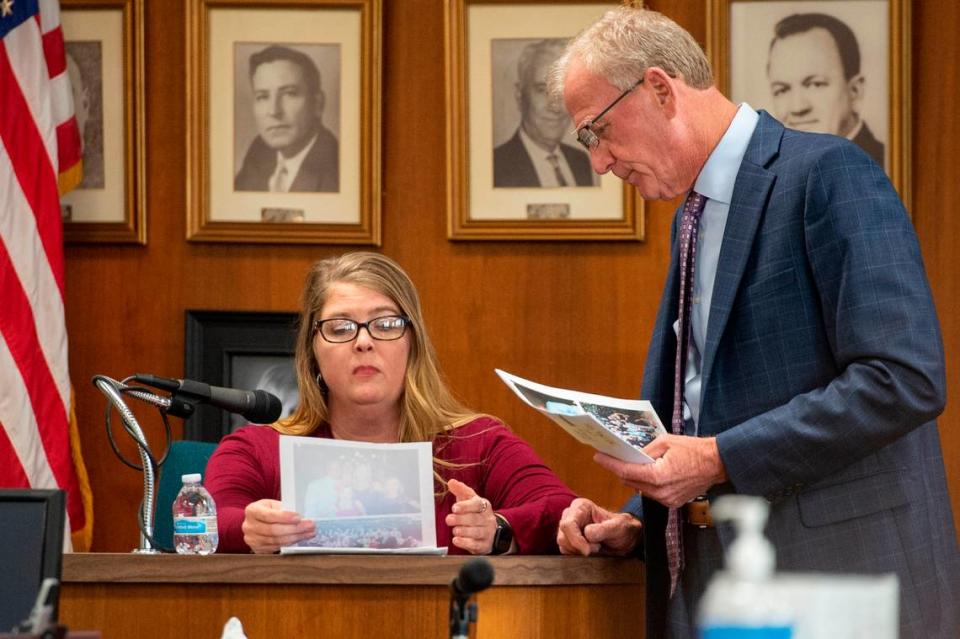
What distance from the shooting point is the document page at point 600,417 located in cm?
237

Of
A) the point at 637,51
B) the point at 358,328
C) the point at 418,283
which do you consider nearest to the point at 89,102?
the point at 418,283

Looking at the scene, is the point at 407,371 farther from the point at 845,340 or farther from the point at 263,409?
the point at 845,340

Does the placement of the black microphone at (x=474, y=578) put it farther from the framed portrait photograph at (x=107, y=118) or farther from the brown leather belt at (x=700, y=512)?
the framed portrait photograph at (x=107, y=118)

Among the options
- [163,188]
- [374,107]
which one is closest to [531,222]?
[374,107]

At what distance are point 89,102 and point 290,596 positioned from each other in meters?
3.17

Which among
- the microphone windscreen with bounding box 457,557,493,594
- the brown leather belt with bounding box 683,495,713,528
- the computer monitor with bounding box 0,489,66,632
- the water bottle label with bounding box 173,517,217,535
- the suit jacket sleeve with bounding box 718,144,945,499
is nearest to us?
the microphone windscreen with bounding box 457,557,493,594

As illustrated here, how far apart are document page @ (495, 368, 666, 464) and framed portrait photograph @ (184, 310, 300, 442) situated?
2654mm

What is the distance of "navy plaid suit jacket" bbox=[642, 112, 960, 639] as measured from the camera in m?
2.37

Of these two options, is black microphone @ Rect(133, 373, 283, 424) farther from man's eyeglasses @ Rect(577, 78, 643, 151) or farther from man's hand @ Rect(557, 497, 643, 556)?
man's eyeglasses @ Rect(577, 78, 643, 151)

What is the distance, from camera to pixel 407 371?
3.50m

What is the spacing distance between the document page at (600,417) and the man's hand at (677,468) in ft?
0.08

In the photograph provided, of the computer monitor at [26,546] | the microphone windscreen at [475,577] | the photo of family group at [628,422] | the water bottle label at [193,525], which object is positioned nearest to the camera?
the microphone windscreen at [475,577]

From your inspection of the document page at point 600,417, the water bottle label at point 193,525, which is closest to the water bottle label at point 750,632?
the document page at point 600,417

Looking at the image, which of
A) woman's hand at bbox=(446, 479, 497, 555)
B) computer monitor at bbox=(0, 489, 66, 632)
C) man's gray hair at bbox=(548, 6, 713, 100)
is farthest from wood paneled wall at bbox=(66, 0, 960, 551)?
computer monitor at bbox=(0, 489, 66, 632)
